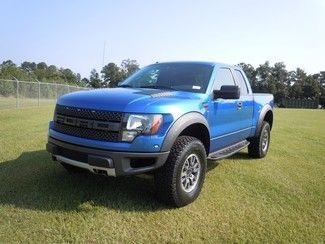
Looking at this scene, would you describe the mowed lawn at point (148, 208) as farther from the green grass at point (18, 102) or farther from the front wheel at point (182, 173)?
the green grass at point (18, 102)

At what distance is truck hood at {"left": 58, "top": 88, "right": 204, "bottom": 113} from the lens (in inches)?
168

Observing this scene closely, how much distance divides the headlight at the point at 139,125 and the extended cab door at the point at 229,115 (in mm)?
1311

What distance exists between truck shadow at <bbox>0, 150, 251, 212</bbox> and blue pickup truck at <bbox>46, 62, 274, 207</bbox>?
32 cm

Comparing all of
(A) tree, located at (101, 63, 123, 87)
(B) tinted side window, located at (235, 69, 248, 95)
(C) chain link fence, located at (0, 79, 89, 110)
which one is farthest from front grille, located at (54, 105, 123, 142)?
→ (C) chain link fence, located at (0, 79, 89, 110)

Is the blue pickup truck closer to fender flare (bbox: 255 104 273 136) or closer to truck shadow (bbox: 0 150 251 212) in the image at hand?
truck shadow (bbox: 0 150 251 212)

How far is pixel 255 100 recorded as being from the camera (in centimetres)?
727

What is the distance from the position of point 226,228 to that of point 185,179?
84 cm

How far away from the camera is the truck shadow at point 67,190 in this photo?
14.9 feet

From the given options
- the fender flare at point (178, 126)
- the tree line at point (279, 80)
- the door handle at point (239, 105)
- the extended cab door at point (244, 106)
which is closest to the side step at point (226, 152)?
the extended cab door at point (244, 106)

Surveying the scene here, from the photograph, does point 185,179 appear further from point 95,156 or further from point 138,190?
point 95,156

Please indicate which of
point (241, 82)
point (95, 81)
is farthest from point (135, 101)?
point (95, 81)

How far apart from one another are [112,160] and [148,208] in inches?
33.7

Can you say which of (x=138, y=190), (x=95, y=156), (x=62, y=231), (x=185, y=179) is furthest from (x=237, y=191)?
(x=62, y=231)

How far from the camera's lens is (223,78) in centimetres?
612
